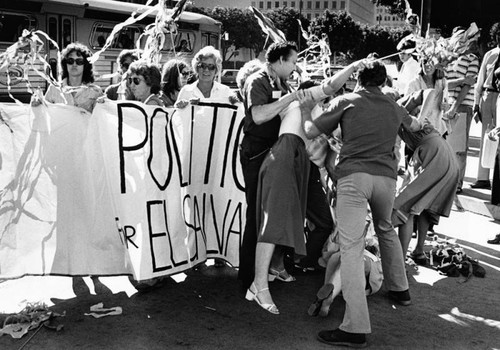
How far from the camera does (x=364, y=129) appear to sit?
15.3 feet

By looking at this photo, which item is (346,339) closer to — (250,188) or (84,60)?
(250,188)

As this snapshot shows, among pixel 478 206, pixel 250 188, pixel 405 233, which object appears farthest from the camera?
pixel 478 206

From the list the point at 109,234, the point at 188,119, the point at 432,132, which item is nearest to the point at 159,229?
the point at 109,234

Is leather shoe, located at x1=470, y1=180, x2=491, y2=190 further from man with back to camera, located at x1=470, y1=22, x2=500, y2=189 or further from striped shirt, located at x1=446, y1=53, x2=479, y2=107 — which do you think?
striped shirt, located at x1=446, y1=53, x2=479, y2=107

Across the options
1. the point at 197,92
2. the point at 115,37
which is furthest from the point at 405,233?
the point at 115,37

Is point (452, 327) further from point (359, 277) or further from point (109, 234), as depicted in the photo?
point (109, 234)

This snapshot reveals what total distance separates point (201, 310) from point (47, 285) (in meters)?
1.37

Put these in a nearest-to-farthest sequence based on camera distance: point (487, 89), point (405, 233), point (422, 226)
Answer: point (405, 233) < point (422, 226) < point (487, 89)

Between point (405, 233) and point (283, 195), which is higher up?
point (283, 195)

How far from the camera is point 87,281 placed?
582 cm

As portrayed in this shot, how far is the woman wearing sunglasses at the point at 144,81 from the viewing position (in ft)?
19.4

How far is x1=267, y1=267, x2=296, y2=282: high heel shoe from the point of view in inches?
226

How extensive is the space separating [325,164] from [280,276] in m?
1.07

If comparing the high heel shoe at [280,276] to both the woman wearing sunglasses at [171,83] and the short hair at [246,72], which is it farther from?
the woman wearing sunglasses at [171,83]
